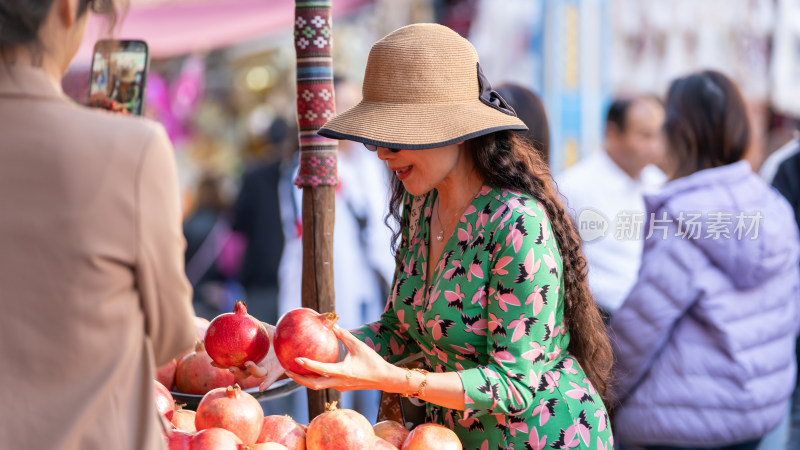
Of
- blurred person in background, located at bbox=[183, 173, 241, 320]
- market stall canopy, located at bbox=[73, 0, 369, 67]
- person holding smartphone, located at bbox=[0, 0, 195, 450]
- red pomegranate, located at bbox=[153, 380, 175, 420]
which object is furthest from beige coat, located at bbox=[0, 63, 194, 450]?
blurred person in background, located at bbox=[183, 173, 241, 320]

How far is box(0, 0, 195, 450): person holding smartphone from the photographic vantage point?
40.9 inches

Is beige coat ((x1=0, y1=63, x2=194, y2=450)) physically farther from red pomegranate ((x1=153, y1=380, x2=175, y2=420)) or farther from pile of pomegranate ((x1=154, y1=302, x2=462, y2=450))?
red pomegranate ((x1=153, y1=380, x2=175, y2=420))

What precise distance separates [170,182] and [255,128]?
622 centimetres

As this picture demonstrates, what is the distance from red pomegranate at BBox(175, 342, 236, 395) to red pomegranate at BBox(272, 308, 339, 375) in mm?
399

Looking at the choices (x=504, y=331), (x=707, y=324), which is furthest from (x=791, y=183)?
(x=504, y=331)

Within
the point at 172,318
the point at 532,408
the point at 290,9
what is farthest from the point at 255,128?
the point at 172,318

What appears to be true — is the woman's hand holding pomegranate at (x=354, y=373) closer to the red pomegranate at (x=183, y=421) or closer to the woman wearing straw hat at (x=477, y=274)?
the woman wearing straw hat at (x=477, y=274)

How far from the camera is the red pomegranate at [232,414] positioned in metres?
1.72

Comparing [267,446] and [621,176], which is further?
[621,176]

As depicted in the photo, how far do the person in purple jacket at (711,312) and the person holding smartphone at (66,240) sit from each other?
224cm

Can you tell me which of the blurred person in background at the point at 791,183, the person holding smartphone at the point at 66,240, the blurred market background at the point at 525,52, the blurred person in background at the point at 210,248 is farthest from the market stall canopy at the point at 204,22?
the person holding smartphone at the point at 66,240

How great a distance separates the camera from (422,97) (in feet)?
5.92

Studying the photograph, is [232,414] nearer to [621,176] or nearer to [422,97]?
[422,97]

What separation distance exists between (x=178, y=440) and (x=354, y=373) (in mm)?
372
